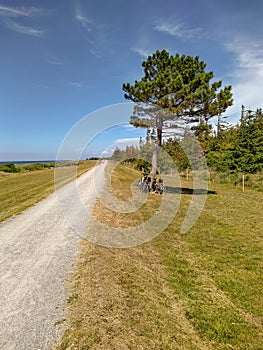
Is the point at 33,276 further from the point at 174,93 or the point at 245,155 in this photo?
the point at 245,155

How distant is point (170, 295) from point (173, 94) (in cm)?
1299

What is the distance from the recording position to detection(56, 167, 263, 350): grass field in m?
4.01

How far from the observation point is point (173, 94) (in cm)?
1560

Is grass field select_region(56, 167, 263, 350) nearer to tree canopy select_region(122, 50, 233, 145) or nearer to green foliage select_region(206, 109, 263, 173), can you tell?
tree canopy select_region(122, 50, 233, 145)

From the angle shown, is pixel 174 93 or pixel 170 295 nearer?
pixel 170 295

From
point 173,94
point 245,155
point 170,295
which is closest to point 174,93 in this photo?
point 173,94

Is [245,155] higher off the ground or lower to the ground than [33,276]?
higher

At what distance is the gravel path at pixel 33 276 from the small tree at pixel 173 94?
30.1ft

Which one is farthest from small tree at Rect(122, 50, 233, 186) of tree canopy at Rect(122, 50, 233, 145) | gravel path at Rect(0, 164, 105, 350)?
gravel path at Rect(0, 164, 105, 350)

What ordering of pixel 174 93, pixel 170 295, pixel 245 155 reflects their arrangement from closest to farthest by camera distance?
pixel 170 295 < pixel 174 93 < pixel 245 155

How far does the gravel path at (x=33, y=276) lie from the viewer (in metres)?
3.90


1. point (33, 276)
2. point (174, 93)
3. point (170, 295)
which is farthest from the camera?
point (174, 93)

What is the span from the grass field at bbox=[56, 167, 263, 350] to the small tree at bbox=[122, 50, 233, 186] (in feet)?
30.8

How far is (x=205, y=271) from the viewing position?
21.5 ft
